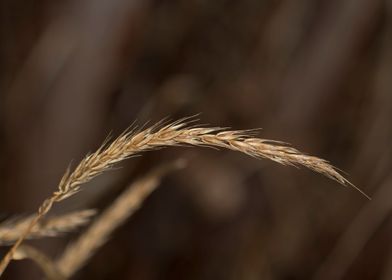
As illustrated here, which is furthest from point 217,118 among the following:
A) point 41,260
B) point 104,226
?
point 41,260

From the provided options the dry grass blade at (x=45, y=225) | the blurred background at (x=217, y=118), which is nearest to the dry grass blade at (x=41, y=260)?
the dry grass blade at (x=45, y=225)

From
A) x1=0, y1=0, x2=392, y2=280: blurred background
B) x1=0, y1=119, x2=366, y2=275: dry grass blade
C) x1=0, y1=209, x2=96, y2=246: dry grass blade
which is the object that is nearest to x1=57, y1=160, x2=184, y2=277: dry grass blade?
x1=0, y1=209, x2=96, y2=246: dry grass blade

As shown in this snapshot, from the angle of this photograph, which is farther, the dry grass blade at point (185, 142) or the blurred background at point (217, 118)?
the blurred background at point (217, 118)

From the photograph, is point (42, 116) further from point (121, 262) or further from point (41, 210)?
point (41, 210)

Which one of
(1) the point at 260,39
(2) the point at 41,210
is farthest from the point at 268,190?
(2) the point at 41,210

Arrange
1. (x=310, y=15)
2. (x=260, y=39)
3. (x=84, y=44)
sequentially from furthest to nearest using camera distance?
1. (x=260, y=39)
2. (x=310, y=15)
3. (x=84, y=44)

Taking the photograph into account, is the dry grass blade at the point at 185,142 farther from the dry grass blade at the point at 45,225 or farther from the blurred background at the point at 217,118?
the blurred background at the point at 217,118

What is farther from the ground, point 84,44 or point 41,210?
point 84,44

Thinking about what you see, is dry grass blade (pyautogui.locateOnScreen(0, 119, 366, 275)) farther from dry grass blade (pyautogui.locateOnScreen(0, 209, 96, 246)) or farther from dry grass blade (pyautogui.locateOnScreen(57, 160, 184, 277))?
dry grass blade (pyautogui.locateOnScreen(57, 160, 184, 277))
